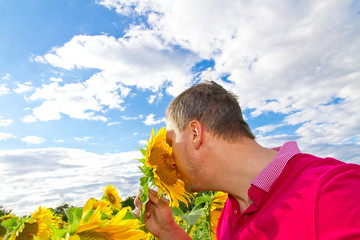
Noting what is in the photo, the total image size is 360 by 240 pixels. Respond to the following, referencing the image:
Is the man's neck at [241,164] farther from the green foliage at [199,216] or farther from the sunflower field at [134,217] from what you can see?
the green foliage at [199,216]

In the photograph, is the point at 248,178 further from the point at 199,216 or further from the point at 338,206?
the point at 199,216

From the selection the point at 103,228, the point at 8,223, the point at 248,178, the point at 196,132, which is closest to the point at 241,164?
the point at 248,178

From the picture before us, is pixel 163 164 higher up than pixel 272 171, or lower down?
higher up

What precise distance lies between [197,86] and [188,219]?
4.56ft

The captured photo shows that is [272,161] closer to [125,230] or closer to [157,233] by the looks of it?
[125,230]

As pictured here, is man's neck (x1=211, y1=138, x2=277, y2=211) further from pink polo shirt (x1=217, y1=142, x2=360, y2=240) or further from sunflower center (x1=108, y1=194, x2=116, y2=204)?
sunflower center (x1=108, y1=194, x2=116, y2=204)

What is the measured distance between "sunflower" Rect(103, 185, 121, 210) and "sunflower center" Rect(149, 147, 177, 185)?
3.72 m

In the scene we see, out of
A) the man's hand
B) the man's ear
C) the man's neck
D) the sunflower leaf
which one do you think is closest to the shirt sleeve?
the man's neck

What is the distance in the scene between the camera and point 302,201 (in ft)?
5.52

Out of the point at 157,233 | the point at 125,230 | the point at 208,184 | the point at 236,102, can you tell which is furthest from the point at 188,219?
the point at 125,230

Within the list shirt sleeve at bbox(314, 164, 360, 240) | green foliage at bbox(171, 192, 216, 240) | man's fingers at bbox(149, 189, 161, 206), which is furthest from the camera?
green foliage at bbox(171, 192, 216, 240)

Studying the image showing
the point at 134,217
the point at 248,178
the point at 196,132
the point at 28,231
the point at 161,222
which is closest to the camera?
the point at 134,217

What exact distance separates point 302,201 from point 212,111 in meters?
1.04

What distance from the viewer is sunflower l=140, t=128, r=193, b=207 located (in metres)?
2.57
